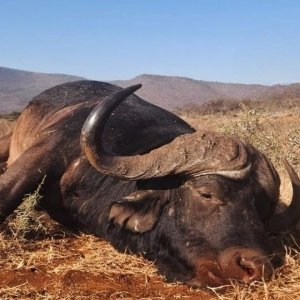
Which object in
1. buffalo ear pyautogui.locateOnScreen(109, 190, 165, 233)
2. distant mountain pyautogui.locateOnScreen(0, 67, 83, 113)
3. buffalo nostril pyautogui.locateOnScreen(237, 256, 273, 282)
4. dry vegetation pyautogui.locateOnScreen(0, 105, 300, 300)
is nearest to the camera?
buffalo nostril pyautogui.locateOnScreen(237, 256, 273, 282)

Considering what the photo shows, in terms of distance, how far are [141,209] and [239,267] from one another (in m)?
0.92

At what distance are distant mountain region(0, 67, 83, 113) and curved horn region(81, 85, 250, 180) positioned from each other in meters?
98.2

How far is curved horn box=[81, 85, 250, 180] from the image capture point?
3.71 meters

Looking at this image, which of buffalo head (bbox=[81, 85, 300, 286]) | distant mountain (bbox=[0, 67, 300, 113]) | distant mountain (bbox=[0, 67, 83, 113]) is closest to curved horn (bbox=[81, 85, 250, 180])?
buffalo head (bbox=[81, 85, 300, 286])

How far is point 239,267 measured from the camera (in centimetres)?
338

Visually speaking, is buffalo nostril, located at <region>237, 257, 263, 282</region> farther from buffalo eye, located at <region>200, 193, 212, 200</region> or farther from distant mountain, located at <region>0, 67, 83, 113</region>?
distant mountain, located at <region>0, 67, 83, 113</region>

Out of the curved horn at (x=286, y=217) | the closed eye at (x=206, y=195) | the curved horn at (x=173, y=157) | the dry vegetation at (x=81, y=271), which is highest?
the curved horn at (x=173, y=157)

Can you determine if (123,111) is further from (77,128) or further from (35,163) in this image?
(35,163)

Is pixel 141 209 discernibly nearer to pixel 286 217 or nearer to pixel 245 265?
pixel 245 265

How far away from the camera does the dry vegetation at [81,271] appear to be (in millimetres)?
3494

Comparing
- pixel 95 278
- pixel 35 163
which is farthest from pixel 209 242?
pixel 35 163

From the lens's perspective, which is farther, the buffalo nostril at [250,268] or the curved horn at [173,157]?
the curved horn at [173,157]

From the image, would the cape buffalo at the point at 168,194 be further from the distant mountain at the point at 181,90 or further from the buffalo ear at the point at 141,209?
the distant mountain at the point at 181,90

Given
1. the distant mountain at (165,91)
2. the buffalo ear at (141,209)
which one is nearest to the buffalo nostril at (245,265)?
the buffalo ear at (141,209)
